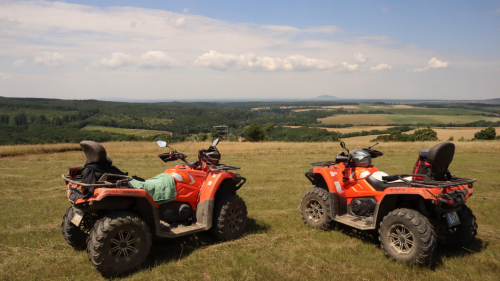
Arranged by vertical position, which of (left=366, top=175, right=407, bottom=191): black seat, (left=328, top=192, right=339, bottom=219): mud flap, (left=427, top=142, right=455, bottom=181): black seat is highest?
(left=427, top=142, right=455, bottom=181): black seat

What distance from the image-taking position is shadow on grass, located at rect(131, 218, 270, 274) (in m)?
5.59

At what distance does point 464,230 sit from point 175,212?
16.6 ft

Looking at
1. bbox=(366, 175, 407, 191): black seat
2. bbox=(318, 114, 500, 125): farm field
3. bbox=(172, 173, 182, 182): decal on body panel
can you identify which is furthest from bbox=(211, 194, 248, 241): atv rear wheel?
bbox=(318, 114, 500, 125): farm field

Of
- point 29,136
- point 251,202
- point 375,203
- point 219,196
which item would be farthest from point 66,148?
point 29,136

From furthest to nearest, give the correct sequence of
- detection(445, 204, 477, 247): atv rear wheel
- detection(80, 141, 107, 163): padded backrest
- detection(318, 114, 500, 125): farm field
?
1. detection(318, 114, 500, 125): farm field
2. detection(445, 204, 477, 247): atv rear wheel
3. detection(80, 141, 107, 163): padded backrest

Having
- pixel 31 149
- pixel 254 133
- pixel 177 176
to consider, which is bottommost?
pixel 254 133

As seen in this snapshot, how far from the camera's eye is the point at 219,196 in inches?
263

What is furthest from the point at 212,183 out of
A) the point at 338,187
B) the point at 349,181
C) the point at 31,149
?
the point at 31,149

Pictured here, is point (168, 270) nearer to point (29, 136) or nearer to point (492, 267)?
point (492, 267)

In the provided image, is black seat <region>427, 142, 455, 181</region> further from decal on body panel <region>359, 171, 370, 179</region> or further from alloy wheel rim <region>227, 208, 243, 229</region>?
alloy wheel rim <region>227, 208, 243, 229</region>

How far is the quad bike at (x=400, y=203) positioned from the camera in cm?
528

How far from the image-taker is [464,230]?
5918 millimetres

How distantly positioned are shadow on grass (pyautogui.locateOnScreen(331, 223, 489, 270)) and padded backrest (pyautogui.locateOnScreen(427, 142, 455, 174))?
148 centimetres

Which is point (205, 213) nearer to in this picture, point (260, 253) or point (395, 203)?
point (260, 253)
